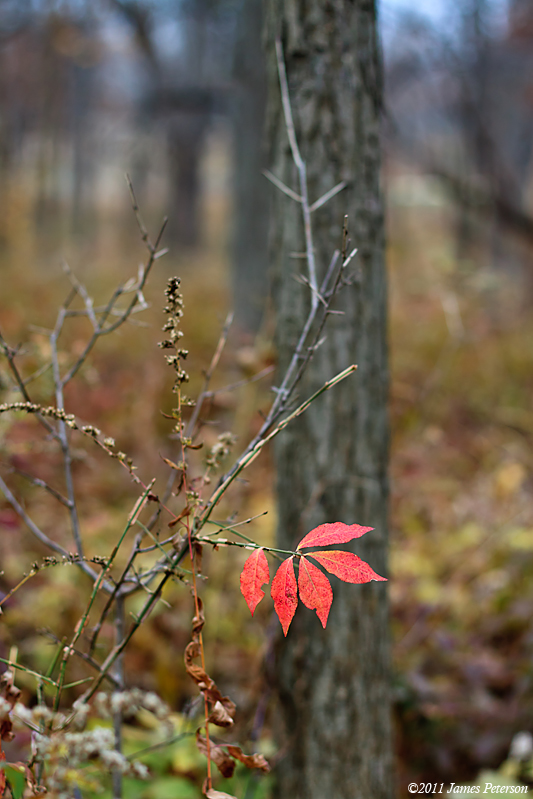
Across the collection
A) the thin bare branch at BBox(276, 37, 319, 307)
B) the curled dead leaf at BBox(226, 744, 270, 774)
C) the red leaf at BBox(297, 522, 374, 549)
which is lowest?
the curled dead leaf at BBox(226, 744, 270, 774)

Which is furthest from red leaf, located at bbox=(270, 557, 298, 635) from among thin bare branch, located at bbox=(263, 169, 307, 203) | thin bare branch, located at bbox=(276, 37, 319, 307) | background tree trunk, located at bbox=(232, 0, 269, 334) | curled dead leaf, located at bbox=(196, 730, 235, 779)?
background tree trunk, located at bbox=(232, 0, 269, 334)

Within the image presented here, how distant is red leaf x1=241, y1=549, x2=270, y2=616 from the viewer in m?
0.76

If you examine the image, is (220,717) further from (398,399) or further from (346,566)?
(398,399)

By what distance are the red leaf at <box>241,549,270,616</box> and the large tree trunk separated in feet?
2.72

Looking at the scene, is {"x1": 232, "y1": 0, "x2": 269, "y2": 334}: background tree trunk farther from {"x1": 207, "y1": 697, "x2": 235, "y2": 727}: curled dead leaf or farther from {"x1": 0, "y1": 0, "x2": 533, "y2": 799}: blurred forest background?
{"x1": 207, "y1": 697, "x2": 235, "y2": 727}: curled dead leaf

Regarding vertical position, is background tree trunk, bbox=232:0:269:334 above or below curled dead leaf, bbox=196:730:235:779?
above

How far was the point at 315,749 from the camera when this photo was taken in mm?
1600

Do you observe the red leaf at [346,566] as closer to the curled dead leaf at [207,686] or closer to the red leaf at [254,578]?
the red leaf at [254,578]

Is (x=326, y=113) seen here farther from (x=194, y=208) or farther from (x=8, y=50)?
(x=8, y=50)

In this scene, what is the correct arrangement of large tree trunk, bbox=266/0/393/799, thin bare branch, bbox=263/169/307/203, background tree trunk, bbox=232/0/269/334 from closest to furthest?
thin bare branch, bbox=263/169/307/203 → large tree trunk, bbox=266/0/393/799 → background tree trunk, bbox=232/0/269/334

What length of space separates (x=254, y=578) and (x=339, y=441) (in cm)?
86

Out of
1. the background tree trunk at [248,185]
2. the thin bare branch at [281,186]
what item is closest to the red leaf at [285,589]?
Answer: the thin bare branch at [281,186]

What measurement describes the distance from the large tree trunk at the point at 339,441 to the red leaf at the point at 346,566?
82cm

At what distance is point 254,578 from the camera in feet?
2.53
